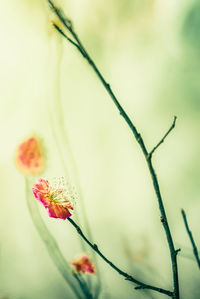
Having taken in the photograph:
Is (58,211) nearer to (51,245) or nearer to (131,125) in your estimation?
(131,125)

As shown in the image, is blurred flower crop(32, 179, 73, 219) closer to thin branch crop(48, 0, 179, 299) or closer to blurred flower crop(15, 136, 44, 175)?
thin branch crop(48, 0, 179, 299)

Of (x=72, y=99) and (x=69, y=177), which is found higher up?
(x=72, y=99)

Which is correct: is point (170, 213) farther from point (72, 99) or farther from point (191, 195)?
point (72, 99)

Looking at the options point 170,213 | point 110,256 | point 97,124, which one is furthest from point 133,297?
point 97,124

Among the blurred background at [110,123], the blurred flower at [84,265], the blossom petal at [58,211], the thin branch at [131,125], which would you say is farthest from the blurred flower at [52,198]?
the blurred flower at [84,265]

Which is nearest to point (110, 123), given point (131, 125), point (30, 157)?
point (30, 157)
